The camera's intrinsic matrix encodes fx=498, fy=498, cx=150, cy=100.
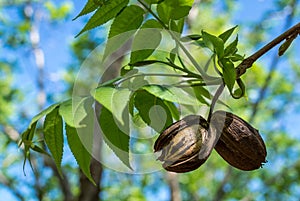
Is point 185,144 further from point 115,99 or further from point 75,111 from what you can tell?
point 75,111

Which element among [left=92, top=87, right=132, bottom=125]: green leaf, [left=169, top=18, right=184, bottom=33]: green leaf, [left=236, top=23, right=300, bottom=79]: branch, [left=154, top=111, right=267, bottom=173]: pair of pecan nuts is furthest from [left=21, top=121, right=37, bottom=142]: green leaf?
[left=236, top=23, right=300, bottom=79]: branch

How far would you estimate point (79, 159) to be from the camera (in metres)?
1.26

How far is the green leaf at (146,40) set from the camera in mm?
1390

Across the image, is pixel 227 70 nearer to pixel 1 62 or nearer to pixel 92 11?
pixel 92 11

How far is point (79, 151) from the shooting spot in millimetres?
1263

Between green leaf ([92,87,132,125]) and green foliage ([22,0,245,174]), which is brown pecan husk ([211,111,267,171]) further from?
green leaf ([92,87,132,125])

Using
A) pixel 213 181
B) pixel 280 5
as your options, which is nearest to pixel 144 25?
pixel 280 5

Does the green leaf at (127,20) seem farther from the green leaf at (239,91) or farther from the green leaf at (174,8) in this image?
the green leaf at (239,91)

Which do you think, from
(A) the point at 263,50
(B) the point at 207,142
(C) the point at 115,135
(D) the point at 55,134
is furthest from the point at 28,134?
(A) the point at 263,50

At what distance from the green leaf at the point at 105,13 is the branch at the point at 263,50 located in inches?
14.2

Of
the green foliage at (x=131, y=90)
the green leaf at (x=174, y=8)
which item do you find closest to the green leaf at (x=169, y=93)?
the green foliage at (x=131, y=90)

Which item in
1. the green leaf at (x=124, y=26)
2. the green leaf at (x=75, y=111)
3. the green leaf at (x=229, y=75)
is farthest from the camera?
the green leaf at (x=124, y=26)

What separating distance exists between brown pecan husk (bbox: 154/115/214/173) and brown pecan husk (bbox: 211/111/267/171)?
0.15 ft

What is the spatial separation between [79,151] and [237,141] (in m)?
0.40
